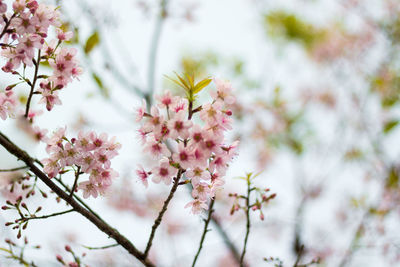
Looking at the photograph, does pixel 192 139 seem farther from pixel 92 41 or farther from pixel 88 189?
pixel 92 41

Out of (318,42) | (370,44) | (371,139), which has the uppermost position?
(318,42)

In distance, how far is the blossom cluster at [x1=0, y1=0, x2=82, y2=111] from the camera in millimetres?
1390

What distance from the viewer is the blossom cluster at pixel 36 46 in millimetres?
1390

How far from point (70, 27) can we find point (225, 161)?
2.09 m

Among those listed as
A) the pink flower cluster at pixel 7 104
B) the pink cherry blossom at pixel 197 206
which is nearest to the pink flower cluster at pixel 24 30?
the pink flower cluster at pixel 7 104

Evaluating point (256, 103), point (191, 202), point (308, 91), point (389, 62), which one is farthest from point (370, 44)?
point (191, 202)

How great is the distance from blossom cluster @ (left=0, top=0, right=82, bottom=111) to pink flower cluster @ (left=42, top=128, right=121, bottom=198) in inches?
7.0

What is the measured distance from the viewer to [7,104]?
1.57 m

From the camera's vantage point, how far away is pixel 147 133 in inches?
58.1

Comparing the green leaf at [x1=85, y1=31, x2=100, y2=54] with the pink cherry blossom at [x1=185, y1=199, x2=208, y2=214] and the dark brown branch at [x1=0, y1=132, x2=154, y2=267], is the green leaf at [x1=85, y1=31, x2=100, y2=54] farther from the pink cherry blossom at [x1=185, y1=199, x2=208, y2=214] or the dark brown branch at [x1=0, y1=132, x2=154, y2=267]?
the pink cherry blossom at [x1=185, y1=199, x2=208, y2=214]

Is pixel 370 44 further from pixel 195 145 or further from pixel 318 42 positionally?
pixel 195 145

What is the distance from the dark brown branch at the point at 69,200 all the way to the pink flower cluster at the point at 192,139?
0.27 meters

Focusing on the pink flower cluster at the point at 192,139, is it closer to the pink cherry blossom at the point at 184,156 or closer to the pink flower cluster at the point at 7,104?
the pink cherry blossom at the point at 184,156

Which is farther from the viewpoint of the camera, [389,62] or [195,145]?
[389,62]
